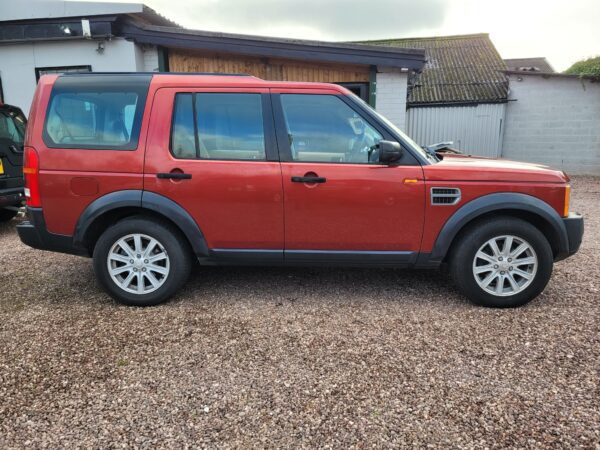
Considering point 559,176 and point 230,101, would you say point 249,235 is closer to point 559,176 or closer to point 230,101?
point 230,101

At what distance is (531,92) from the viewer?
13.3 meters

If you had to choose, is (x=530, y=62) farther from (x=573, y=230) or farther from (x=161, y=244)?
(x=161, y=244)

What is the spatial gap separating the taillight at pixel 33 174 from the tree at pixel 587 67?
14.5 metres

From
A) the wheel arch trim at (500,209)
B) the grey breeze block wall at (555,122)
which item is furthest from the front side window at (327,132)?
the grey breeze block wall at (555,122)

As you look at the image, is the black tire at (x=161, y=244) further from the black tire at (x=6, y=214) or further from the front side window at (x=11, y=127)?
the black tire at (x=6, y=214)

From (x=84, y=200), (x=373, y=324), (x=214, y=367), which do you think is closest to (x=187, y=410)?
(x=214, y=367)

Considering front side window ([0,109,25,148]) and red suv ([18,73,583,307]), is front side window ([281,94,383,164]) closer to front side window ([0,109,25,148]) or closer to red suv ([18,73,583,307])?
red suv ([18,73,583,307])

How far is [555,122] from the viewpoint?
42.9 feet

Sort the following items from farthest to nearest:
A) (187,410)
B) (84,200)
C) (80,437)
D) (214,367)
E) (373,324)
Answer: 1. (84,200)
2. (373,324)
3. (214,367)
4. (187,410)
5. (80,437)

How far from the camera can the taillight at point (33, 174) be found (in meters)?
3.46

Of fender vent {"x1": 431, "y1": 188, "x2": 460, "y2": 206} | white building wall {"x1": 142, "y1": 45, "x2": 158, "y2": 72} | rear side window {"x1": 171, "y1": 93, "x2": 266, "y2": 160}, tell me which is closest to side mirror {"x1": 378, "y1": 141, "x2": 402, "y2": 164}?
fender vent {"x1": 431, "y1": 188, "x2": 460, "y2": 206}

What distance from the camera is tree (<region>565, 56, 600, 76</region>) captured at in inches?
491

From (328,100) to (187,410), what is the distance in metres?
2.51

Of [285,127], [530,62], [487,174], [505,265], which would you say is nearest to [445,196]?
[487,174]
